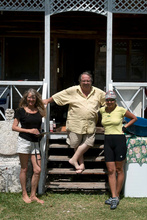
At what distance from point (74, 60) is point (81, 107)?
17.0ft

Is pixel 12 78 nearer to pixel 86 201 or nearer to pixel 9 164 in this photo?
pixel 9 164

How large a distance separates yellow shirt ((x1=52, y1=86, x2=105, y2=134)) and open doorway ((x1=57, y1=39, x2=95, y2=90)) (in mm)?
4360

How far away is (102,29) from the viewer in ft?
28.3

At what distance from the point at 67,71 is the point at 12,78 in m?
1.79

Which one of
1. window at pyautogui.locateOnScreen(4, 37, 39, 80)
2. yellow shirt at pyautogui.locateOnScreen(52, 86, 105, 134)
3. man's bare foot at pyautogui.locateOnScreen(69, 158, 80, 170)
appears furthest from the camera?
window at pyautogui.locateOnScreen(4, 37, 39, 80)

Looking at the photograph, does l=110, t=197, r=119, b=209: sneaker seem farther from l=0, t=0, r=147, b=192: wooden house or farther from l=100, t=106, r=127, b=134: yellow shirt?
l=0, t=0, r=147, b=192: wooden house

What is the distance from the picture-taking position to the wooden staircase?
5000 millimetres

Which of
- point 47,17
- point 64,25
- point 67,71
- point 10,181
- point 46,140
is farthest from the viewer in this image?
point 67,71

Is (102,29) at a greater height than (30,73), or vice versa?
(102,29)

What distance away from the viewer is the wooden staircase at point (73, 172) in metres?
5.00

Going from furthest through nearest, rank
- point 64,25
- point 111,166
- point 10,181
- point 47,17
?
point 64,25 < point 47,17 < point 10,181 < point 111,166

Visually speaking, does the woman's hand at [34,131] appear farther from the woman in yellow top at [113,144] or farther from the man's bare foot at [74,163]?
the woman in yellow top at [113,144]

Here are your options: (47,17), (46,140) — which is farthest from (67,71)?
(46,140)

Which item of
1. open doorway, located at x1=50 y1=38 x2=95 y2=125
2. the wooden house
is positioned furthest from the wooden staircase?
open doorway, located at x1=50 y1=38 x2=95 y2=125
